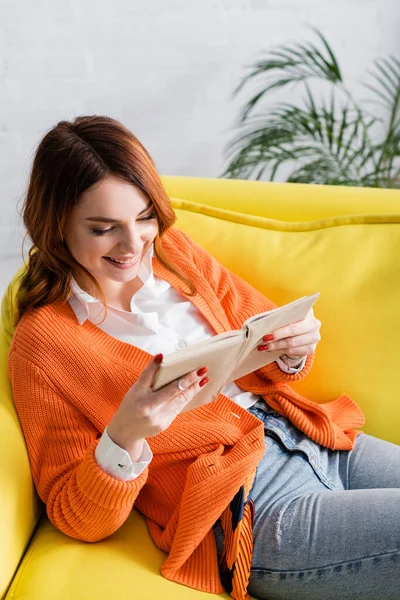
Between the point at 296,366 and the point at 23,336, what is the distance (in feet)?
1.71

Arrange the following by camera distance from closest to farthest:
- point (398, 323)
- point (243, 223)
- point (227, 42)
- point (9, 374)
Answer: point (9, 374), point (398, 323), point (243, 223), point (227, 42)

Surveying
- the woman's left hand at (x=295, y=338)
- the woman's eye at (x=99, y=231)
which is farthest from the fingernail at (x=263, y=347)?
the woman's eye at (x=99, y=231)

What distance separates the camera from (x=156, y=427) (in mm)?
1083

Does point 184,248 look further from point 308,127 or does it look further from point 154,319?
point 308,127

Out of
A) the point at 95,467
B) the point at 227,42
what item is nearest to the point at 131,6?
the point at 227,42

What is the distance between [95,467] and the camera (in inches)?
44.4

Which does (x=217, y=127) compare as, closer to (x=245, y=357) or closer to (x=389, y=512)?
(x=245, y=357)

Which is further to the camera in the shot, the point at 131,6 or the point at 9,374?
the point at 131,6

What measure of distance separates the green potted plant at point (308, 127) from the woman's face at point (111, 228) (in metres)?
1.13

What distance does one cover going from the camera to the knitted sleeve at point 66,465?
114cm

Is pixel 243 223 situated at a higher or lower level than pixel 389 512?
higher

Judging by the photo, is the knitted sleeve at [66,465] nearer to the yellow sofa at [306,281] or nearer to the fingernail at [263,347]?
the yellow sofa at [306,281]

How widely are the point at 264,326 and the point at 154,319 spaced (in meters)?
0.31

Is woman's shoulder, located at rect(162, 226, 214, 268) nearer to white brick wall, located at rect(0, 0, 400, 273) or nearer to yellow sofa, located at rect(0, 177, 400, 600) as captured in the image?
yellow sofa, located at rect(0, 177, 400, 600)
